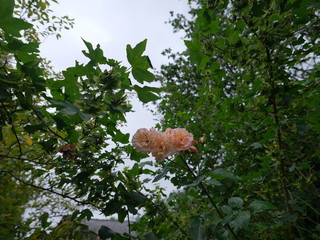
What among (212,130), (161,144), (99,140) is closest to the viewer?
(161,144)

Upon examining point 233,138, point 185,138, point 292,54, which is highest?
point 233,138

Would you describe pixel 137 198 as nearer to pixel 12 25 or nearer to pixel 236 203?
pixel 236 203

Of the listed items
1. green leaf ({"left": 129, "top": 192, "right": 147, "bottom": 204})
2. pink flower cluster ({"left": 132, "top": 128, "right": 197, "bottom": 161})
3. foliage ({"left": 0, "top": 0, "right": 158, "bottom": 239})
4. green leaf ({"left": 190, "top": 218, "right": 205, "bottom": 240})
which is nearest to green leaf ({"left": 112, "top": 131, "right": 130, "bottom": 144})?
foliage ({"left": 0, "top": 0, "right": 158, "bottom": 239})

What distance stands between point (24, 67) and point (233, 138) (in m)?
2.61

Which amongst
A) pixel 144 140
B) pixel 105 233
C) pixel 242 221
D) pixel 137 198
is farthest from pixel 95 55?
pixel 242 221

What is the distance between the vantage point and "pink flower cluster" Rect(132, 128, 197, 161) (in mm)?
973

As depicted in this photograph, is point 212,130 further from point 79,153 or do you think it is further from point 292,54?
point 79,153

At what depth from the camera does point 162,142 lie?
3.23ft

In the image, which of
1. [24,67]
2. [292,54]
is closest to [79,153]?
[24,67]

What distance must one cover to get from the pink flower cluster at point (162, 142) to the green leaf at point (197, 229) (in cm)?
31

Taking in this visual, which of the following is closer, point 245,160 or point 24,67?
point 24,67

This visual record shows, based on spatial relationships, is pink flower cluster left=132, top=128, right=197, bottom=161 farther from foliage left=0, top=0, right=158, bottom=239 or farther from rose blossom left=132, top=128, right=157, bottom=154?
foliage left=0, top=0, right=158, bottom=239

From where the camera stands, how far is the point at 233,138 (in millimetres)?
2854

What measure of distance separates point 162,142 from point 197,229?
397 millimetres
